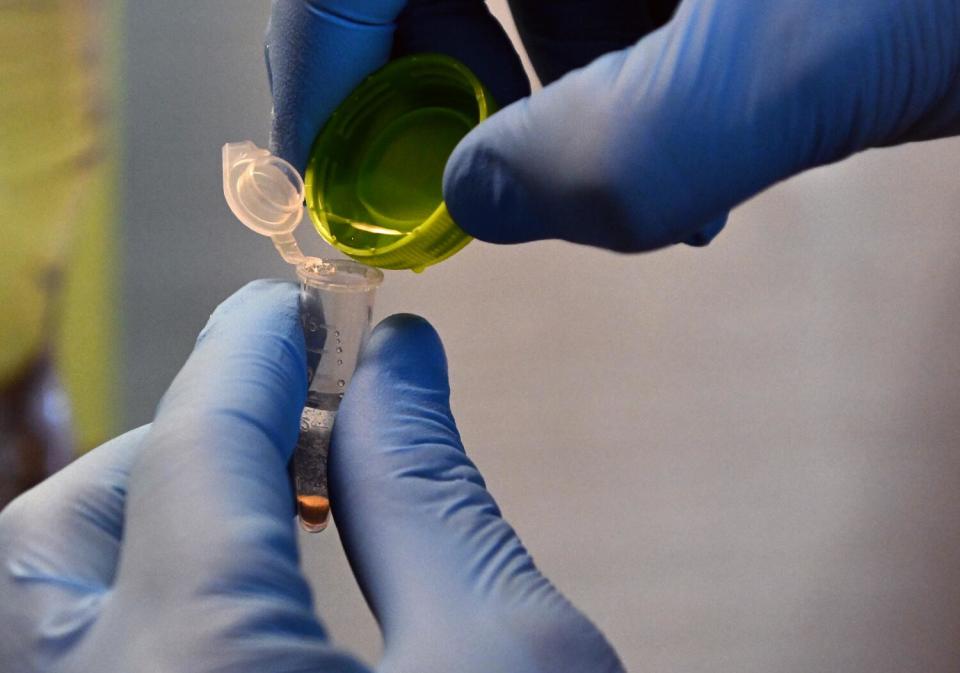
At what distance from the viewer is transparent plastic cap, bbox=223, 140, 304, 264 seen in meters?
0.71

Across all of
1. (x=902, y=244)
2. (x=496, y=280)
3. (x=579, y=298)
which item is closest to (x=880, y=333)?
(x=902, y=244)

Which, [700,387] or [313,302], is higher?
[313,302]

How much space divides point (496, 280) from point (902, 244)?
2.14 feet

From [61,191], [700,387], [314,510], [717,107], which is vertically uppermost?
[717,107]

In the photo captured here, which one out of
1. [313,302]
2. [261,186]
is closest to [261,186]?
[261,186]

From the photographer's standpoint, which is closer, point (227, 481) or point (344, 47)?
point (227, 481)

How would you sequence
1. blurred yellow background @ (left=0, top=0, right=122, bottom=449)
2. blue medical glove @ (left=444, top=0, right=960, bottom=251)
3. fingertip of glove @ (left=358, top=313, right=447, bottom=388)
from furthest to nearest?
blurred yellow background @ (left=0, top=0, right=122, bottom=449), fingertip of glove @ (left=358, top=313, right=447, bottom=388), blue medical glove @ (left=444, top=0, right=960, bottom=251)

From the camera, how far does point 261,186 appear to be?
0.71 m

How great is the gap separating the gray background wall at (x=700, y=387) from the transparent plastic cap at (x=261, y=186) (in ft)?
1.06

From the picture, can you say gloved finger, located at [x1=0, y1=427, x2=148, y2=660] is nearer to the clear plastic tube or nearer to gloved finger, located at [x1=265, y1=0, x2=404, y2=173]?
the clear plastic tube

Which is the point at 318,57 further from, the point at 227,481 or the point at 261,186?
the point at 227,481

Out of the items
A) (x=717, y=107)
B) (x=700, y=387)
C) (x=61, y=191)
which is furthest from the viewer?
(x=700, y=387)

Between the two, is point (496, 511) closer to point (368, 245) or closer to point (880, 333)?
point (368, 245)

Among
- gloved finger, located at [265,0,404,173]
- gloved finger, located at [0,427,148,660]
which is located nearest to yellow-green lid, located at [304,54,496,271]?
gloved finger, located at [265,0,404,173]
